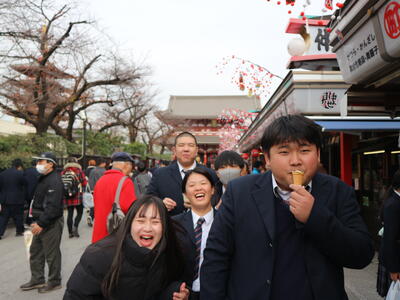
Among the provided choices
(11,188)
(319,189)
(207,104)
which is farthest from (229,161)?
(207,104)

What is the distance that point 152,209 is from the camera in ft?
Result: 7.04

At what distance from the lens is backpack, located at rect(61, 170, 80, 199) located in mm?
7859

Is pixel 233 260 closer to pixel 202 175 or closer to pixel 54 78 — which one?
pixel 202 175

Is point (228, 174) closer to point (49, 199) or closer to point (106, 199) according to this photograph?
point (106, 199)

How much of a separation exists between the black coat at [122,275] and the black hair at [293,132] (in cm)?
103

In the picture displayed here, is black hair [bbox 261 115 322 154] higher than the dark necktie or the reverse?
higher

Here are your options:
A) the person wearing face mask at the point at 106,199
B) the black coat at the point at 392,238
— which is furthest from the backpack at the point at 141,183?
the black coat at the point at 392,238

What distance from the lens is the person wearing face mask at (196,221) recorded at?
239cm

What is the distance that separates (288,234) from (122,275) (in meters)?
1.00

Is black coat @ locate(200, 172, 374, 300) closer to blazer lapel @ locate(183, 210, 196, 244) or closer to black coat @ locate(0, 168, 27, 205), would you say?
blazer lapel @ locate(183, 210, 196, 244)

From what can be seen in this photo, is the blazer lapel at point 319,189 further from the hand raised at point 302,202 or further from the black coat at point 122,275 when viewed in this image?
the black coat at point 122,275

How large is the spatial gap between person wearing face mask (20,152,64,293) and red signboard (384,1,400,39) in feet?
14.4

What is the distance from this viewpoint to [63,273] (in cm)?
553

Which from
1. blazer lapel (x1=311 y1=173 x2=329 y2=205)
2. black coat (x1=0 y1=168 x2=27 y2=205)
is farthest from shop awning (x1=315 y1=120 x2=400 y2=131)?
black coat (x1=0 y1=168 x2=27 y2=205)
